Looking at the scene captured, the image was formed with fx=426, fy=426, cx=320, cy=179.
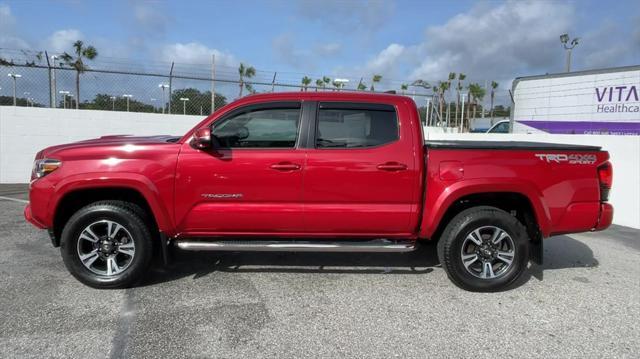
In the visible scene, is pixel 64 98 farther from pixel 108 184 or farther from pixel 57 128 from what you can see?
pixel 108 184

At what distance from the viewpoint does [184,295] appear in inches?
152

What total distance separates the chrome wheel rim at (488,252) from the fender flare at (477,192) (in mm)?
363

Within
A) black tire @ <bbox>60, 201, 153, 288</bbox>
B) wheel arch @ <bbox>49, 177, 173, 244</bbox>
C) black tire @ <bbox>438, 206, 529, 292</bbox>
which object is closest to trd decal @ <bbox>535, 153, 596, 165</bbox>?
black tire @ <bbox>438, 206, 529, 292</bbox>

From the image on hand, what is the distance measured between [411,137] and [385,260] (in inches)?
63.7

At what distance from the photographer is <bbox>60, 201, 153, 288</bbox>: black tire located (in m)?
3.91

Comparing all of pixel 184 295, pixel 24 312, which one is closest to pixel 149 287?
pixel 184 295

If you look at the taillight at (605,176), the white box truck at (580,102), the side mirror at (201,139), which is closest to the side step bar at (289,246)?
the side mirror at (201,139)

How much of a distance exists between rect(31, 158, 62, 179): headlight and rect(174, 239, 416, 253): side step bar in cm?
129

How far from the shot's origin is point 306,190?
156 inches

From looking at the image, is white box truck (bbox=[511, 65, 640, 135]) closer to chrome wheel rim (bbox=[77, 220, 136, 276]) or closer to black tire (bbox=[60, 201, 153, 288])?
black tire (bbox=[60, 201, 153, 288])

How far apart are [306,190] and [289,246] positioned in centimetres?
55

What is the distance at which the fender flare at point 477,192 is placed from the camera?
13.0ft

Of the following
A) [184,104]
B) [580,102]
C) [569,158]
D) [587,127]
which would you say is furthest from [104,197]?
[580,102]

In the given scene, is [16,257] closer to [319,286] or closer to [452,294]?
[319,286]
